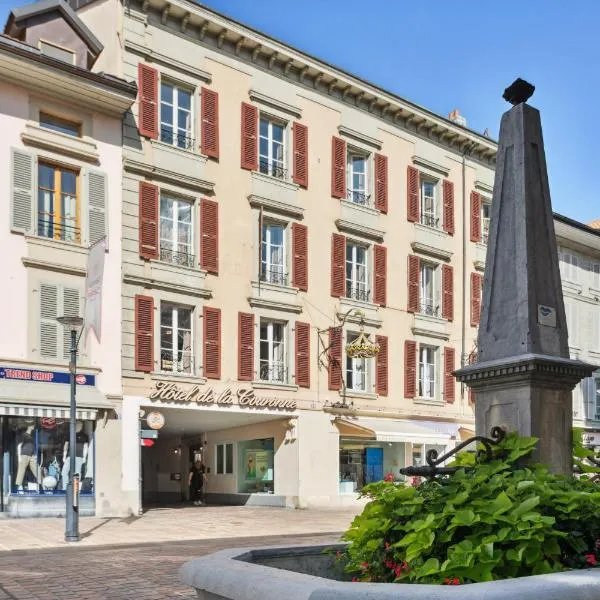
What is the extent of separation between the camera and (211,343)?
25.6m

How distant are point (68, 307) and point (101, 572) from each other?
465 inches

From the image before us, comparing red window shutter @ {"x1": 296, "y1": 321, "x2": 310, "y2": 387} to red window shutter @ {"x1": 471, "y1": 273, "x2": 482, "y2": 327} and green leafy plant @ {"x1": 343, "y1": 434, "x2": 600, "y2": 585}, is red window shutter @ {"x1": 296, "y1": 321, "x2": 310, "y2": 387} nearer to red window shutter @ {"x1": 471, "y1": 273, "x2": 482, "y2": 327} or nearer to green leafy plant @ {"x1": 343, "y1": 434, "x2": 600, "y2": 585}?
red window shutter @ {"x1": 471, "y1": 273, "x2": 482, "y2": 327}

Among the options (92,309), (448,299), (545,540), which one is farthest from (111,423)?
(545,540)

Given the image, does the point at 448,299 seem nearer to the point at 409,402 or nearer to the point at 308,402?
the point at 409,402

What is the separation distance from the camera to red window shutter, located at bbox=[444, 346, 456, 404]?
110ft

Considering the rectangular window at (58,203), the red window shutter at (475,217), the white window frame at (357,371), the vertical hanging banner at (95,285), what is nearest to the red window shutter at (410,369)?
the white window frame at (357,371)

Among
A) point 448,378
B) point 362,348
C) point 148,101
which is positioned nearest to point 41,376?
point 148,101

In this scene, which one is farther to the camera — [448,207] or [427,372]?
[448,207]

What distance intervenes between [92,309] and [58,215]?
18.1ft

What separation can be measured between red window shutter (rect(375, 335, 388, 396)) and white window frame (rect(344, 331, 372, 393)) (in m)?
0.32

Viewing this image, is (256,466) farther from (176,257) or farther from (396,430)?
(176,257)

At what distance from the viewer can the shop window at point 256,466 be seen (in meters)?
28.9

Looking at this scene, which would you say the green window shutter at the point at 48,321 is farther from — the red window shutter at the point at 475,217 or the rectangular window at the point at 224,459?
the red window shutter at the point at 475,217

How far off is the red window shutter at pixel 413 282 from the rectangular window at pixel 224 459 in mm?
8336
